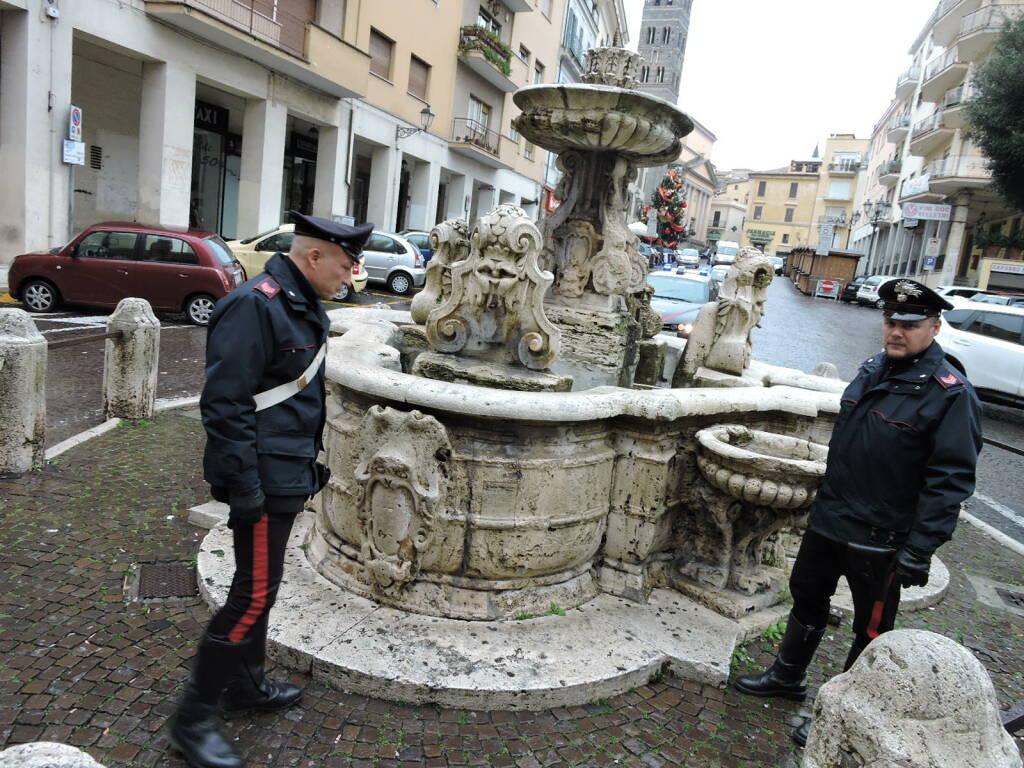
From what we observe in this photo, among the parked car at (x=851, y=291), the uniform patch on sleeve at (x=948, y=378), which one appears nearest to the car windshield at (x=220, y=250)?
the uniform patch on sleeve at (x=948, y=378)

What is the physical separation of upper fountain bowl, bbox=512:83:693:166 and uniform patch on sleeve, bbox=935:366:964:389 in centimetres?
259

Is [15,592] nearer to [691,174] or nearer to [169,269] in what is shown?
[169,269]

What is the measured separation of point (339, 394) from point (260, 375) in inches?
57.4

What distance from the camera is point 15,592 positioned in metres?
3.61

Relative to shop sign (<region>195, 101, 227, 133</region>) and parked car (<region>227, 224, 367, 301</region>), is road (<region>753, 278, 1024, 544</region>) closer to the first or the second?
parked car (<region>227, 224, 367, 301</region>)

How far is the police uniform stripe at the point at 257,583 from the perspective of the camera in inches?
104

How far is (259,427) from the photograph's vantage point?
2.60 m

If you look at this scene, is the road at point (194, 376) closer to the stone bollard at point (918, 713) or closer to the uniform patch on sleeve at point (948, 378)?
the uniform patch on sleeve at point (948, 378)

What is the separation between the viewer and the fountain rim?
3428 millimetres

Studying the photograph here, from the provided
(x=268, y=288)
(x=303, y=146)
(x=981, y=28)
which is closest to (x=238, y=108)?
(x=303, y=146)

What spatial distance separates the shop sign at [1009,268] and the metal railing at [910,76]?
2747cm

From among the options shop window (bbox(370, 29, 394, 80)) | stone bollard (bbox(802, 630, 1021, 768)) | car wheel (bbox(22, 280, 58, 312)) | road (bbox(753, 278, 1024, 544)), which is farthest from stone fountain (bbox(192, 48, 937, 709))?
shop window (bbox(370, 29, 394, 80))

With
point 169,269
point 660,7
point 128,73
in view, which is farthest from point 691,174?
point 169,269

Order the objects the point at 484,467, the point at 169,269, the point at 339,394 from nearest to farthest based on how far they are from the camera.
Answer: the point at 484,467 → the point at 339,394 → the point at 169,269
